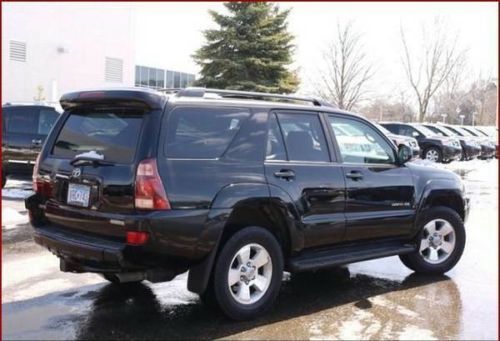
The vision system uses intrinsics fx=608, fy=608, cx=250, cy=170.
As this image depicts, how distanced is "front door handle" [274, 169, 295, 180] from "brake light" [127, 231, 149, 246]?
50.9 inches

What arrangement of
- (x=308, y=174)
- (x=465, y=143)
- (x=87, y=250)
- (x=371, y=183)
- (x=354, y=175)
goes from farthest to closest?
(x=465, y=143) < (x=371, y=183) < (x=354, y=175) < (x=308, y=174) < (x=87, y=250)

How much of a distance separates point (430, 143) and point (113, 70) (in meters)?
19.0

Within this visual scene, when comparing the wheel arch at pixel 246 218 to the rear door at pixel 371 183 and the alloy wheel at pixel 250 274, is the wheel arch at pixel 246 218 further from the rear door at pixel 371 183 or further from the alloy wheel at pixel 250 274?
the rear door at pixel 371 183

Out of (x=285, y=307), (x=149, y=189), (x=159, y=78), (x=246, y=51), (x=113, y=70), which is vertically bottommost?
(x=285, y=307)

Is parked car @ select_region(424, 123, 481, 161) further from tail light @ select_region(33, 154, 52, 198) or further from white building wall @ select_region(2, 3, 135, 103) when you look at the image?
tail light @ select_region(33, 154, 52, 198)

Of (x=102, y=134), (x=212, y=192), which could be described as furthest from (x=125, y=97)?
(x=212, y=192)

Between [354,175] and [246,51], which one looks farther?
[246,51]

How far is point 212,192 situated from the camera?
4688 millimetres

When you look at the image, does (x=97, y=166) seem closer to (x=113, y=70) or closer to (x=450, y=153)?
(x=450, y=153)

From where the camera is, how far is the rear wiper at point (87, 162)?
466 centimetres

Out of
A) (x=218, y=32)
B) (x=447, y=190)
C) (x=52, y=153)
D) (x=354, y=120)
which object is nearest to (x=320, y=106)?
(x=354, y=120)

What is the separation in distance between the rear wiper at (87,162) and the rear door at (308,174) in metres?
1.34

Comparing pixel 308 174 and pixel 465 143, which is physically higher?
pixel 465 143

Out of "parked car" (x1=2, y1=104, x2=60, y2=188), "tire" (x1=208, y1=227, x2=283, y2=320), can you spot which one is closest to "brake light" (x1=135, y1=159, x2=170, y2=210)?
"tire" (x1=208, y1=227, x2=283, y2=320)
